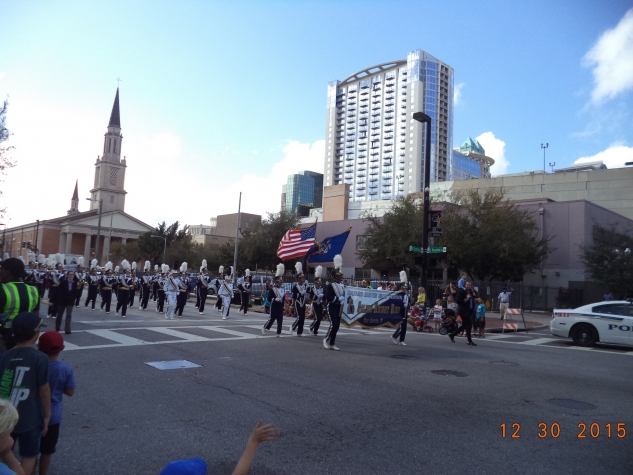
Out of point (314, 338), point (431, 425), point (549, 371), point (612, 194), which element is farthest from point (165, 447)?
point (612, 194)

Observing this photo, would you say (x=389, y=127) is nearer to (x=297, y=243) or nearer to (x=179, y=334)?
(x=297, y=243)

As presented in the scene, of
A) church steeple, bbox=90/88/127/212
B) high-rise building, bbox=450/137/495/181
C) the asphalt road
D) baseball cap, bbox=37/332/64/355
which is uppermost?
high-rise building, bbox=450/137/495/181

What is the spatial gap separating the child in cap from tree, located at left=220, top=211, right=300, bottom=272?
52.6 metres

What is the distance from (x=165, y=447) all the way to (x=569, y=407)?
561 centimetres

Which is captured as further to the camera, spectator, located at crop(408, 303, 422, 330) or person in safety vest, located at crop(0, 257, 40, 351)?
spectator, located at crop(408, 303, 422, 330)

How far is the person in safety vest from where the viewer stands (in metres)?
6.00

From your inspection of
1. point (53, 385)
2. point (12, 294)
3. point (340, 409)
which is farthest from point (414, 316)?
point (53, 385)

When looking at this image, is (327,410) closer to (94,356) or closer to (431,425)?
(431,425)

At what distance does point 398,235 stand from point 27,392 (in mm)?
37456

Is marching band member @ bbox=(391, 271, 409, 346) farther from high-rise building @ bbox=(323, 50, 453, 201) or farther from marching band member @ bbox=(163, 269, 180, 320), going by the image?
high-rise building @ bbox=(323, 50, 453, 201)

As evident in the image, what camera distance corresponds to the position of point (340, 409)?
6.99 m

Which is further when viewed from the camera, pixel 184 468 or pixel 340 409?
pixel 340 409
